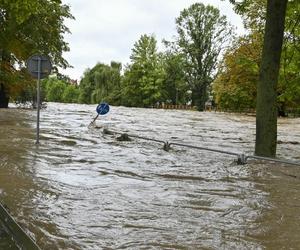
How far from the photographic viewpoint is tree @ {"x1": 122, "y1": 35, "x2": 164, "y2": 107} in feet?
252

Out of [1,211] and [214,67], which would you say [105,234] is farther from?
[214,67]

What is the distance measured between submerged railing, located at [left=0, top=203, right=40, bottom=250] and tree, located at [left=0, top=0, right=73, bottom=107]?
585 inches

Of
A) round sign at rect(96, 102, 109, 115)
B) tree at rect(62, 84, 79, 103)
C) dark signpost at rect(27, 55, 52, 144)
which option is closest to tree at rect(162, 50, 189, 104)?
tree at rect(62, 84, 79, 103)

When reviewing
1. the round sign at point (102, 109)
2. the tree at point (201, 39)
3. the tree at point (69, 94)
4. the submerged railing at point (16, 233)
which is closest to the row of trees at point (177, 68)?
the tree at point (201, 39)

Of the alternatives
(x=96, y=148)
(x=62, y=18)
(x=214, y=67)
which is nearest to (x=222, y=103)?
(x=214, y=67)

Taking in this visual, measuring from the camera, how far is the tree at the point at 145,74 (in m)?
76.9

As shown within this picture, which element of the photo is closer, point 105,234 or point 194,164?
point 105,234

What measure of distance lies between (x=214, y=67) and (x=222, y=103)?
20429mm

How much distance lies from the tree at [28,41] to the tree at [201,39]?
40844 millimetres

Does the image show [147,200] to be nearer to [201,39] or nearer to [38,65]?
[38,65]

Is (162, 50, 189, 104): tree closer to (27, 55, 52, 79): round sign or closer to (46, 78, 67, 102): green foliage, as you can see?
(46, 78, 67, 102): green foliage

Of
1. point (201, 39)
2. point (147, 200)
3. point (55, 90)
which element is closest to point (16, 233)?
point (147, 200)

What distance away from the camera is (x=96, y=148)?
12977 mm

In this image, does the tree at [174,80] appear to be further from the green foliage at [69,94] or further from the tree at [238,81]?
the green foliage at [69,94]
